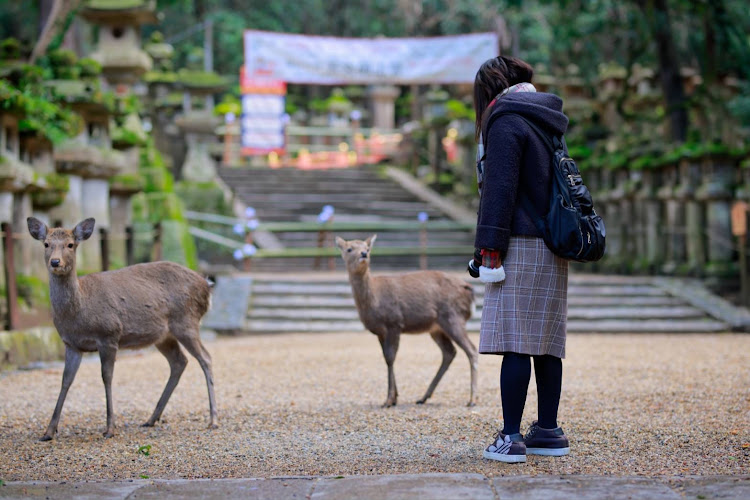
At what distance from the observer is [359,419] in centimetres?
666

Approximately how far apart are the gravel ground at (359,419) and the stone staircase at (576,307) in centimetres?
266

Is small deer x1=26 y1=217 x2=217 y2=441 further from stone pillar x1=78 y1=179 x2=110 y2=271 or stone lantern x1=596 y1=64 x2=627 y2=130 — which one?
stone lantern x1=596 y1=64 x2=627 y2=130

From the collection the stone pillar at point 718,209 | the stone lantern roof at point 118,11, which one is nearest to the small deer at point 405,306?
the stone pillar at point 718,209

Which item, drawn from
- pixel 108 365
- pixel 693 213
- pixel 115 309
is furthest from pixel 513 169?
pixel 693 213

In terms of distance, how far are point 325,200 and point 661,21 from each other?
31.4 ft

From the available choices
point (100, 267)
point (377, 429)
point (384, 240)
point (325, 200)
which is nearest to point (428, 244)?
point (384, 240)

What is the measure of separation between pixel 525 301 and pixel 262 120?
79.6 feet

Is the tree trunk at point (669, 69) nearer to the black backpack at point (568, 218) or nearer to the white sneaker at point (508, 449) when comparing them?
the black backpack at point (568, 218)

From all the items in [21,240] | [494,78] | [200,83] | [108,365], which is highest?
[200,83]

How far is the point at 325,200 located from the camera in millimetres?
24156

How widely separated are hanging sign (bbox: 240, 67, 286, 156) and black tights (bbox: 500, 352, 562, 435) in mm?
23679

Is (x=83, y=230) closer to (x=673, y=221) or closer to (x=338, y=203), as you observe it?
(x=673, y=221)

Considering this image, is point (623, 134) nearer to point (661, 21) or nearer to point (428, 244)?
point (661, 21)

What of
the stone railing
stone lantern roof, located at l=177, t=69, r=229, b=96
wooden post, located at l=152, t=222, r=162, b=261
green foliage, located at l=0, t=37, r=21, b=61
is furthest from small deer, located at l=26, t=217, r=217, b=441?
stone lantern roof, located at l=177, t=69, r=229, b=96
